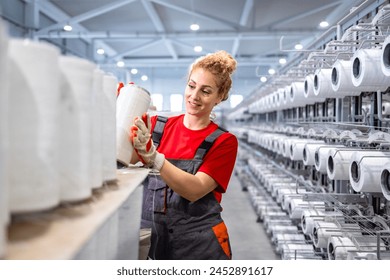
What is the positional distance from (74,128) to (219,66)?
105cm

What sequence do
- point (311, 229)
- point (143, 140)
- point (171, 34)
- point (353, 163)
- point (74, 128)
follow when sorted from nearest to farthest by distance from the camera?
point (74, 128) → point (143, 140) → point (353, 163) → point (311, 229) → point (171, 34)

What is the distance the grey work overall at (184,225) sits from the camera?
5.13 feet

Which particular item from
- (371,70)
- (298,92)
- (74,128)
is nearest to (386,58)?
(371,70)

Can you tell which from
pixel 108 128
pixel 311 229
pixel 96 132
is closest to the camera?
pixel 96 132

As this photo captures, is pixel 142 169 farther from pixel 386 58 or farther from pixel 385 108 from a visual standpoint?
pixel 385 108

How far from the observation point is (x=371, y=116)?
8.09 feet

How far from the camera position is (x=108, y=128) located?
90cm

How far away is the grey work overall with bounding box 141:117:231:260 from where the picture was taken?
5.13 ft

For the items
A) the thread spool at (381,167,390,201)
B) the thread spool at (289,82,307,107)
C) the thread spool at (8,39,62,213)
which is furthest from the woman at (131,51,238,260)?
the thread spool at (289,82,307,107)

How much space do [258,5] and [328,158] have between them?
18.1 ft

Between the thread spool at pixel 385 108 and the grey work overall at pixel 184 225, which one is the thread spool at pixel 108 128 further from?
the thread spool at pixel 385 108

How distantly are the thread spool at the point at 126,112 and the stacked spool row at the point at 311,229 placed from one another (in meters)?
1.19
